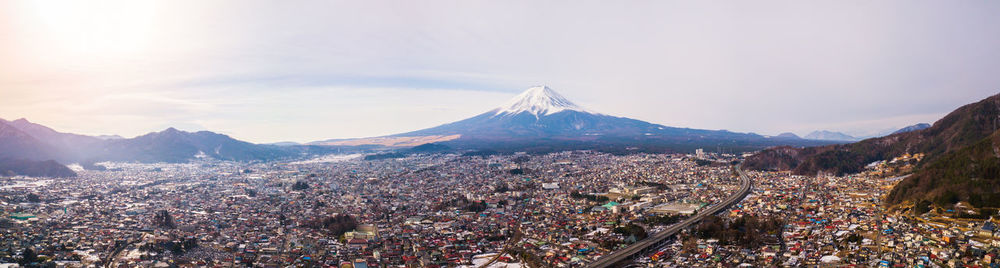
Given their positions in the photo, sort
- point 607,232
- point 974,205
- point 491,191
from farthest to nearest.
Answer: point 491,191
point 607,232
point 974,205

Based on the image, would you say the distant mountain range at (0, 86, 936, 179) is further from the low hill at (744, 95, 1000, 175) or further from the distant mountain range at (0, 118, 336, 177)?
the low hill at (744, 95, 1000, 175)

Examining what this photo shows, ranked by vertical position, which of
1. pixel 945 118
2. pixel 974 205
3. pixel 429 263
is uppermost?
pixel 945 118

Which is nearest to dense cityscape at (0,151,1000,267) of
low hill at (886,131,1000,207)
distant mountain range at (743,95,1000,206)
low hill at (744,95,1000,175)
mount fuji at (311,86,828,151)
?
low hill at (886,131,1000,207)

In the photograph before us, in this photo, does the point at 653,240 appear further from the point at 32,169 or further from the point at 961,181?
the point at 32,169

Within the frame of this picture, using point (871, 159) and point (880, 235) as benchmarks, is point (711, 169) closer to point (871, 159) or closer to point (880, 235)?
point (871, 159)

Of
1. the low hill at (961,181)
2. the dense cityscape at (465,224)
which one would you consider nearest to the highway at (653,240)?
the dense cityscape at (465,224)

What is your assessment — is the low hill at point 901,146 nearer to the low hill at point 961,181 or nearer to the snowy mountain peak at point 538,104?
the low hill at point 961,181

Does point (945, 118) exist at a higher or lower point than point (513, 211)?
higher

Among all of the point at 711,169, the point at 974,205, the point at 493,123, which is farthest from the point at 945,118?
the point at 493,123
